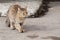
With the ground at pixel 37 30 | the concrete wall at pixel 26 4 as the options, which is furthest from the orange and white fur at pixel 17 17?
the concrete wall at pixel 26 4

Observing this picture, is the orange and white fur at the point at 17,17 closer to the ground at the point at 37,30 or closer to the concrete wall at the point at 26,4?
the ground at the point at 37,30

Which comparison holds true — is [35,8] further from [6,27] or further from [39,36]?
[39,36]

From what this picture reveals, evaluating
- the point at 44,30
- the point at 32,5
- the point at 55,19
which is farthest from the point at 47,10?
the point at 44,30

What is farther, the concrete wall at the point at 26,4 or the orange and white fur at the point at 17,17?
the concrete wall at the point at 26,4

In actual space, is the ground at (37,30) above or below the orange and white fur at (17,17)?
below

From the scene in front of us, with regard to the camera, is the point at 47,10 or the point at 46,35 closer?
the point at 46,35

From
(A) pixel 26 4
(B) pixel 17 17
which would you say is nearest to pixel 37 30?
(B) pixel 17 17

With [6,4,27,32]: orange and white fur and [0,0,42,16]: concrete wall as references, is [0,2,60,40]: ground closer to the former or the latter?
[6,4,27,32]: orange and white fur

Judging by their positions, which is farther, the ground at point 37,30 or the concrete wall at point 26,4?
the concrete wall at point 26,4

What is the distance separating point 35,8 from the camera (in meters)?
5.04

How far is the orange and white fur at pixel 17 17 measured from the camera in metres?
3.70

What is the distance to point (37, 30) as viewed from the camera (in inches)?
156

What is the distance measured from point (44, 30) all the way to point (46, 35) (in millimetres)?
254

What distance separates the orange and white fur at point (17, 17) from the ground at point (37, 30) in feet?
0.34
